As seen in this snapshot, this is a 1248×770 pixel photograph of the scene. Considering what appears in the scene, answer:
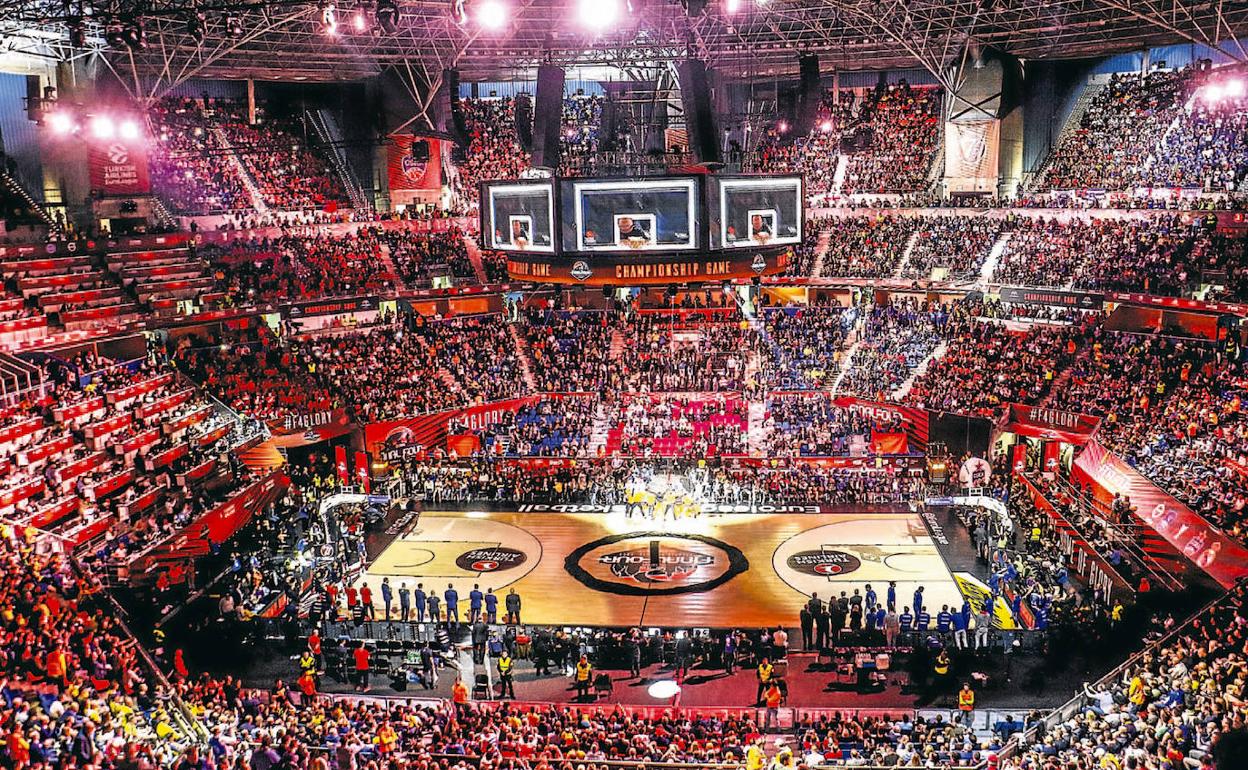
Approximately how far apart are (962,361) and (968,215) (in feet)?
28.9

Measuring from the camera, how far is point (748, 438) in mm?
32875

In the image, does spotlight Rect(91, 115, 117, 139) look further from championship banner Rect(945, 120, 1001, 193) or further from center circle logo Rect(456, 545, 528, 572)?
championship banner Rect(945, 120, 1001, 193)

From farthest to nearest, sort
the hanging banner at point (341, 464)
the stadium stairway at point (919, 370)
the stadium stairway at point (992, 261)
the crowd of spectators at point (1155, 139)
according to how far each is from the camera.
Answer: the stadium stairway at point (992, 261) < the stadium stairway at point (919, 370) < the crowd of spectators at point (1155, 139) < the hanging banner at point (341, 464)

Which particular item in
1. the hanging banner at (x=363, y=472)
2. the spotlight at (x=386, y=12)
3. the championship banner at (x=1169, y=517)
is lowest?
the hanging banner at (x=363, y=472)

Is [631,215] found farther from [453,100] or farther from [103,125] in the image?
[103,125]

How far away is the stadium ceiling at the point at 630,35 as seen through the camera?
2862cm

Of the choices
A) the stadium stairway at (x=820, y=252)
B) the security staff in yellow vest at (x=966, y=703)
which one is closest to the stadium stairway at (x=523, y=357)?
the stadium stairway at (x=820, y=252)

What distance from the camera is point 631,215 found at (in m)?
18.5

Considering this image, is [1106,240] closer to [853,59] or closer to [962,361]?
[962,361]

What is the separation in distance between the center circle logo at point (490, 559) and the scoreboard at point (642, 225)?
8227 mm

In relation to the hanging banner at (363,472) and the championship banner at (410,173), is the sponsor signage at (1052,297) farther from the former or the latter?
the championship banner at (410,173)

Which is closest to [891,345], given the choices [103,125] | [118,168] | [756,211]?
[756,211]

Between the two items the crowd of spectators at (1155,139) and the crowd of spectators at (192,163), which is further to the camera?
the crowd of spectators at (192,163)

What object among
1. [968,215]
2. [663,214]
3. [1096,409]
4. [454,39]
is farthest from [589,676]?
[968,215]
